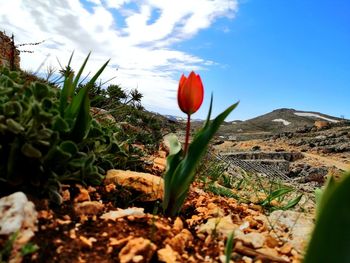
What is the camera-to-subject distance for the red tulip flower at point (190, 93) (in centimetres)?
184

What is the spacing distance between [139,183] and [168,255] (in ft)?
2.49

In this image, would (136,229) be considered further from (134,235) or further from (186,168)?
(186,168)

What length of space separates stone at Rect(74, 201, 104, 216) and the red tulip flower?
50cm

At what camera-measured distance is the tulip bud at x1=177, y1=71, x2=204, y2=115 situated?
1.84 meters

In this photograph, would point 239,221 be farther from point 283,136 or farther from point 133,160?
point 283,136

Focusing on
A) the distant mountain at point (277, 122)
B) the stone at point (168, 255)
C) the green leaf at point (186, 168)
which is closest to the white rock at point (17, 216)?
the stone at point (168, 255)

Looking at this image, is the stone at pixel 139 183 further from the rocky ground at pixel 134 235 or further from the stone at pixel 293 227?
the stone at pixel 293 227

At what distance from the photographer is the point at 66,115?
1.93 m

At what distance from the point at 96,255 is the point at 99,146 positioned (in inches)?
29.9

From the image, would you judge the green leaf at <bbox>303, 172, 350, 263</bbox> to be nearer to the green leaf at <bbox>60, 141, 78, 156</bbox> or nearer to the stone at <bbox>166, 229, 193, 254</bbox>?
the stone at <bbox>166, 229, 193, 254</bbox>

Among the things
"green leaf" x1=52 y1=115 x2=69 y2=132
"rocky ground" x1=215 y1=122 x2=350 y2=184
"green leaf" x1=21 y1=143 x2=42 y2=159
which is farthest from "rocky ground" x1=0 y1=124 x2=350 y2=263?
"rocky ground" x1=215 y1=122 x2=350 y2=184

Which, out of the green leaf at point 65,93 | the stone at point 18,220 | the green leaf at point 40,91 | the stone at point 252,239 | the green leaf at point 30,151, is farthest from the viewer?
the green leaf at point 65,93

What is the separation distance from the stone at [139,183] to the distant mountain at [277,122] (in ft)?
98.5

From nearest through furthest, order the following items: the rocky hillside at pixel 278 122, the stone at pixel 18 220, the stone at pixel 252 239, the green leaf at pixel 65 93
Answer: the stone at pixel 18 220
the stone at pixel 252 239
the green leaf at pixel 65 93
the rocky hillside at pixel 278 122
